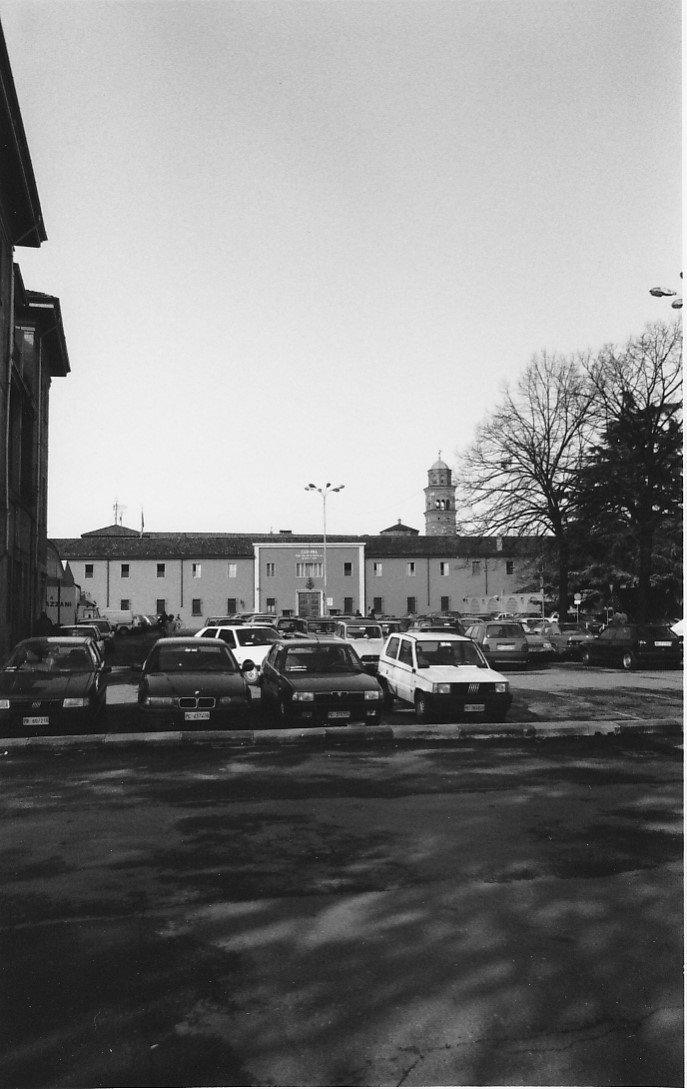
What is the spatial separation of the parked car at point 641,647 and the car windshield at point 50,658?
59.0 feet

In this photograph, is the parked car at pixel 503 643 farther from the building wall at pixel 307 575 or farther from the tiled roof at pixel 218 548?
the building wall at pixel 307 575

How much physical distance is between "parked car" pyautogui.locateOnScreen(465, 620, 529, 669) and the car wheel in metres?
11.1

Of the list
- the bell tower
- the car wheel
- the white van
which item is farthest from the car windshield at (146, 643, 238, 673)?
the bell tower

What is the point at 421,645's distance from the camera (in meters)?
16.0

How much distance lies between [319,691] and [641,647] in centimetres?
1609

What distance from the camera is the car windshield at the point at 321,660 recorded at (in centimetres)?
1446

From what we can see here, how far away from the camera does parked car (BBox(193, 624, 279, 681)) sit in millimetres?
21125

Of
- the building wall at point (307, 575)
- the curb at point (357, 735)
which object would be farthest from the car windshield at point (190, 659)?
the building wall at point (307, 575)

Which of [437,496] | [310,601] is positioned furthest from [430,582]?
[437,496]

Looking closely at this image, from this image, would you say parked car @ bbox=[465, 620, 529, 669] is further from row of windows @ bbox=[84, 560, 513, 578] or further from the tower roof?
the tower roof

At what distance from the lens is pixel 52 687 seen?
13180mm

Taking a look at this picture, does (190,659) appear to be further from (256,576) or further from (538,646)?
(256,576)

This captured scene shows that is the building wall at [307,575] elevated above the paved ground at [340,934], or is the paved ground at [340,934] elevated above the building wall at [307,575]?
the building wall at [307,575]

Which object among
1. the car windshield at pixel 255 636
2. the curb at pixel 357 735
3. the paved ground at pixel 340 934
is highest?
the car windshield at pixel 255 636
